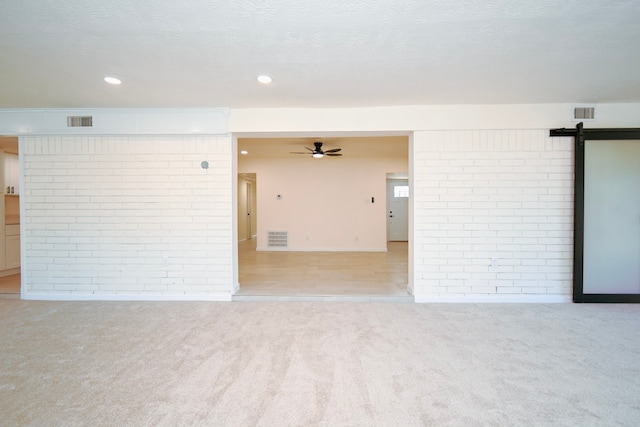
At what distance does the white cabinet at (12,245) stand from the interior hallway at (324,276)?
406cm

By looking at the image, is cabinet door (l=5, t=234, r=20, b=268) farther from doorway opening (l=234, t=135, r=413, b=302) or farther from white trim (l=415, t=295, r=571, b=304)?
white trim (l=415, t=295, r=571, b=304)

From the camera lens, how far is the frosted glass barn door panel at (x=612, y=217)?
385cm

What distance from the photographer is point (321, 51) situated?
2475 millimetres

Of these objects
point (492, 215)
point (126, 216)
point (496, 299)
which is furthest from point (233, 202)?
point (496, 299)

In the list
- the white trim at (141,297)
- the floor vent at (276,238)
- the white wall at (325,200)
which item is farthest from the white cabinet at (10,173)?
the floor vent at (276,238)

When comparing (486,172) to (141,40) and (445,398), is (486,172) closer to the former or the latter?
(445,398)

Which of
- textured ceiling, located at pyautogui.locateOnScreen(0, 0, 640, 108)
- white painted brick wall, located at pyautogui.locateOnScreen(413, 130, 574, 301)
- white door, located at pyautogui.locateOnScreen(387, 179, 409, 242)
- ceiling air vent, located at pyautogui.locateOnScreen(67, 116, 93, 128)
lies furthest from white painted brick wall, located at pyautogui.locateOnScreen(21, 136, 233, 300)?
white door, located at pyautogui.locateOnScreen(387, 179, 409, 242)

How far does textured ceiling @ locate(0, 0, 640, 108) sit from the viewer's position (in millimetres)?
1942

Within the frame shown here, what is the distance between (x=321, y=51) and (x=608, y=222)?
4.34 metres

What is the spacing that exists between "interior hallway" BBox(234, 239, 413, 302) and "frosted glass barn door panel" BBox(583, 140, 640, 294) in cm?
255

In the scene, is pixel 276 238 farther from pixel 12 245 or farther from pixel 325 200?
pixel 12 245

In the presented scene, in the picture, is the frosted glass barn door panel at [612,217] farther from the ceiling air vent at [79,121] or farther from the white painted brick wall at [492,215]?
the ceiling air vent at [79,121]

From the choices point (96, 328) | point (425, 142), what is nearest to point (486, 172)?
point (425, 142)

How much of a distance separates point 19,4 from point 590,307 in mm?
6237
